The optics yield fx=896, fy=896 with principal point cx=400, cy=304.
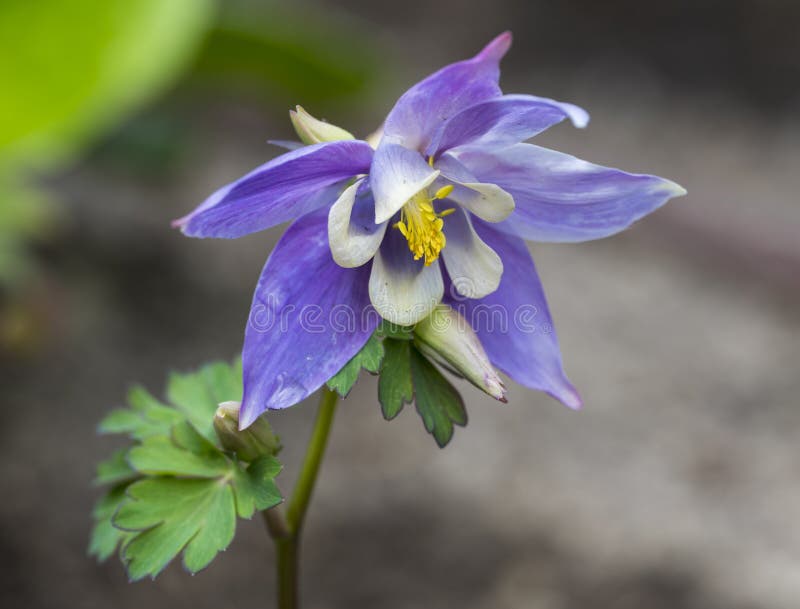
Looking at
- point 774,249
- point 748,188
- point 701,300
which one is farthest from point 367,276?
point 748,188

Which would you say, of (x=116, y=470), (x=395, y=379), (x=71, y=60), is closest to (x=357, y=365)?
(x=395, y=379)

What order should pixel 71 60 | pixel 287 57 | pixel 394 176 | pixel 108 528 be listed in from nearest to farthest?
pixel 394 176, pixel 108 528, pixel 71 60, pixel 287 57

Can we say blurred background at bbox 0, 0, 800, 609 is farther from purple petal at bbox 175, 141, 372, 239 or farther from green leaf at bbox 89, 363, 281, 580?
purple petal at bbox 175, 141, 372, 239

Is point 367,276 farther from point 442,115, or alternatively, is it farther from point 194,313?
point 194,313

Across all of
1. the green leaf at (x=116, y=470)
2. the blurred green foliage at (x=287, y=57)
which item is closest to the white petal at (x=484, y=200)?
the green leaf at (x=116, y=470)

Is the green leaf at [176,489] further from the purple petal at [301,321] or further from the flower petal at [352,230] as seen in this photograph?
the flower petal at [352,230]

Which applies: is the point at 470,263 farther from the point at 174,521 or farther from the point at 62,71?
the point at 62,71

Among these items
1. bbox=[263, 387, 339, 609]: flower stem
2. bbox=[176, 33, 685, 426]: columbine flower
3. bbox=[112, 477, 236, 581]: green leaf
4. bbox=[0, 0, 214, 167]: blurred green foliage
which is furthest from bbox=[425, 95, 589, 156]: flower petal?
bbox=[0, 0, 214, 167]: blurred green foliage
